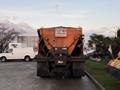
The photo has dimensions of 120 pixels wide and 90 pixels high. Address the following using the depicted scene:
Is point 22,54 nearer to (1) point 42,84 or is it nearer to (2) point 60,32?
(2) point 60,32

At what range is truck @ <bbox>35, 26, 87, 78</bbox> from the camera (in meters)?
23.6

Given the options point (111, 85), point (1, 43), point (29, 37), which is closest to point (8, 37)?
point (1, 43)

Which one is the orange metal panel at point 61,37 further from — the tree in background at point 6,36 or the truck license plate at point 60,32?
the tree in background at point 6,36

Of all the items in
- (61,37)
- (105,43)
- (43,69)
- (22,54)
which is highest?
(61,37)

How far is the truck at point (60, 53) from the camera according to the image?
23.6 m

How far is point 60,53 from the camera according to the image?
24125mm

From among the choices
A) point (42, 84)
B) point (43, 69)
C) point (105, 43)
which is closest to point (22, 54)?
point (105, 43)

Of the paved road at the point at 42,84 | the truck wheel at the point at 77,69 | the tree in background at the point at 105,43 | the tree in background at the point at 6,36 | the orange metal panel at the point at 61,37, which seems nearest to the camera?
the paved road at the point at 42,84

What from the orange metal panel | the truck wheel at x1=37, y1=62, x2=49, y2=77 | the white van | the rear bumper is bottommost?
the white van

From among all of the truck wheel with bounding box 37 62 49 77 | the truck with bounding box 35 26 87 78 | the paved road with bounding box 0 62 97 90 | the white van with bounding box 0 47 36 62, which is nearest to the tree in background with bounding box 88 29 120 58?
the truck with bounding box 35 26 87 78

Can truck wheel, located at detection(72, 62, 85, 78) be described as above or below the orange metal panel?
below

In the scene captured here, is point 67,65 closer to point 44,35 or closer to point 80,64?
point 80,64

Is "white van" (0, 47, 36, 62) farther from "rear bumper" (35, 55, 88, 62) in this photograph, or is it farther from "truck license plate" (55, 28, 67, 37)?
"rear bumper" (35, 55, 88, 62)

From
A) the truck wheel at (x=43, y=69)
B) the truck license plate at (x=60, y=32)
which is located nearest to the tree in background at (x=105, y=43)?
the truck license plate at (x=60, y=32)
